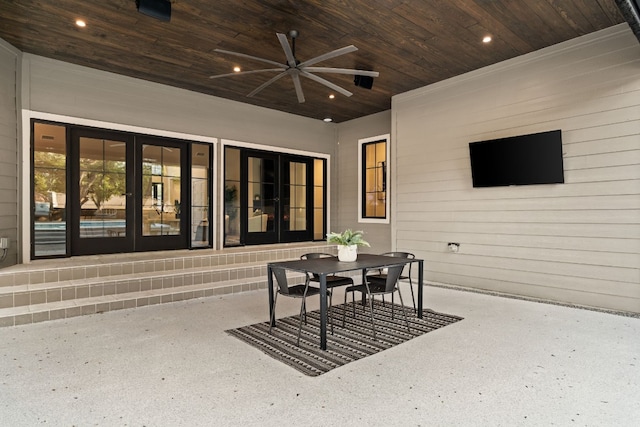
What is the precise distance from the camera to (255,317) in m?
4.33

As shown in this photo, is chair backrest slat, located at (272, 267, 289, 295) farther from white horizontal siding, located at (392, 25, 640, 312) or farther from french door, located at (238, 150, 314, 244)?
french door, located at (238, 150, 314, 244)

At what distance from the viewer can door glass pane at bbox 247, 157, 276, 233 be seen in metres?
7.25

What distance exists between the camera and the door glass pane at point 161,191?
5.97m

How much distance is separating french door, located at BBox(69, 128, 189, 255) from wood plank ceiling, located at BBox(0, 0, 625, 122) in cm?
109

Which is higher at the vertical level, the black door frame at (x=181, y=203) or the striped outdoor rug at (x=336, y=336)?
the black door frame at (x=181, y=203)

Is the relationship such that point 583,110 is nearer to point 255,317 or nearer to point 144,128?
point 255,317

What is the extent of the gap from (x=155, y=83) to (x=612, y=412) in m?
6.62

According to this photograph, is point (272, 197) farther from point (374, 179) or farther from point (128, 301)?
point (128, 301)

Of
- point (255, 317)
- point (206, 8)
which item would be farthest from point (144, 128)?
point (255, 317)

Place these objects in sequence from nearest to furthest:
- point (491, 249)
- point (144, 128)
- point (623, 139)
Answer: point (623, 139), point (491, 249), point (144, 128)

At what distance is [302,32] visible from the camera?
4.26 m

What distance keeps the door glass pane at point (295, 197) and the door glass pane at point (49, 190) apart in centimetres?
387

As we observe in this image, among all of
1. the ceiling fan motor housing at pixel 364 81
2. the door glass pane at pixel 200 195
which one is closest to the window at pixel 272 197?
the door glass pane at pixel 200 195

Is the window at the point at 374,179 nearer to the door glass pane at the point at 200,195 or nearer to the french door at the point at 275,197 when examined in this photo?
the french door at the point at 275,197
